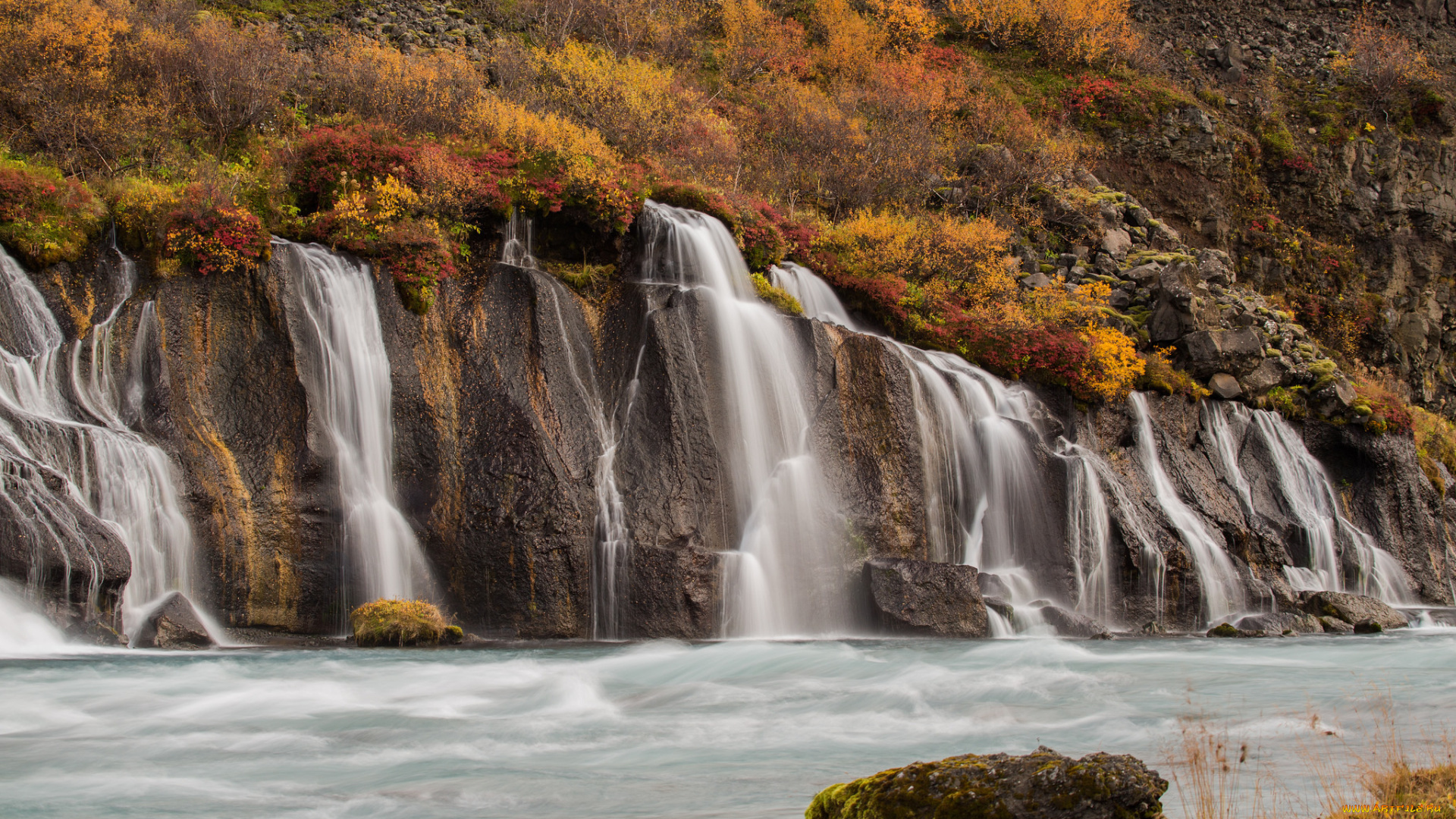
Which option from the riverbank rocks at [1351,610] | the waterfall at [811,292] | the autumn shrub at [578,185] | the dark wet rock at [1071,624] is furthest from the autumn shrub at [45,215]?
the riverbank rocks at [1351,610]

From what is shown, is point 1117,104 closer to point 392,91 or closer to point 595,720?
point 392,91

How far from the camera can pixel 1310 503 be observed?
27.0 meters

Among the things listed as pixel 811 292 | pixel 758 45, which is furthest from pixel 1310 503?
pixel 758 45

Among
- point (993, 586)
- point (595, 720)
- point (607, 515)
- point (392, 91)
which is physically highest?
point (392, 91)

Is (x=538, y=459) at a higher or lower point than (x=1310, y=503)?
higher

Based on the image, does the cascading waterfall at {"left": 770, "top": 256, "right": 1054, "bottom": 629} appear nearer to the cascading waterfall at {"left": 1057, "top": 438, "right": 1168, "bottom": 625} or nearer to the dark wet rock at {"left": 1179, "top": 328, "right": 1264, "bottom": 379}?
the cascading waterfall at {"left": 1057, "top": 438, "right": 1168, "bottom": 625}

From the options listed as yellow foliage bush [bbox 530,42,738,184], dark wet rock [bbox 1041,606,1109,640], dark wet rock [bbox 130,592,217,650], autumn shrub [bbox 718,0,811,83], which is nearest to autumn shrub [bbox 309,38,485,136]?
yellow foliage bush [bbox 530,42,738,184]

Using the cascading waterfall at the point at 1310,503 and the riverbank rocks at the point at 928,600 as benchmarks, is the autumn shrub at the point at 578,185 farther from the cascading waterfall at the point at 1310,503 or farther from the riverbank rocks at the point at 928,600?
the cascading waterfall at the point at 1310,503

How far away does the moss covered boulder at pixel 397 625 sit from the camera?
561 inches

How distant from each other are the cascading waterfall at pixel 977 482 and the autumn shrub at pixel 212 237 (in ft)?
41.8

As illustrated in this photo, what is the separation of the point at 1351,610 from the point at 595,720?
711 inches

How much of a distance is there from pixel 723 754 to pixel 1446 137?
4891cm

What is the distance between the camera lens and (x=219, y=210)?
16594 millimetres

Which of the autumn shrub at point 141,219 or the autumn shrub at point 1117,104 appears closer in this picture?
the autumn shrub at point 141,219
